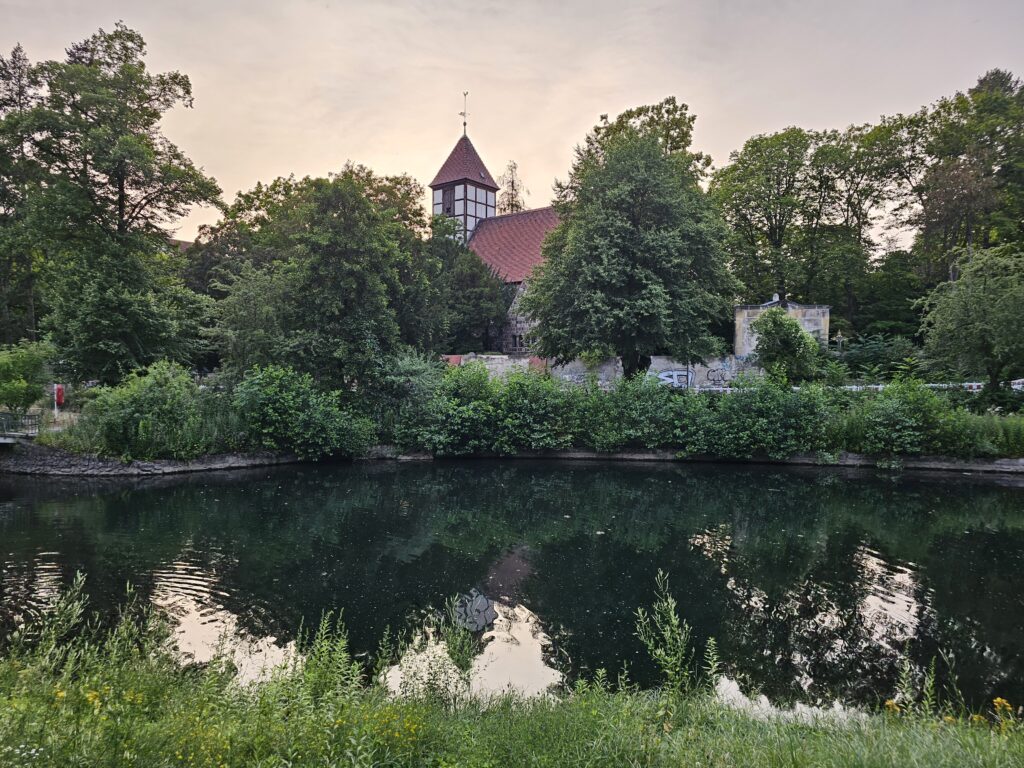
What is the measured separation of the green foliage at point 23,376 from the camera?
16.2m

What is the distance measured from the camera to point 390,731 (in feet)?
12.4

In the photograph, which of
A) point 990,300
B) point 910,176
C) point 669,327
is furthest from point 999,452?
point 910,176

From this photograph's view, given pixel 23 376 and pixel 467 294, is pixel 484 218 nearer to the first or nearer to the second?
pixel 467 294

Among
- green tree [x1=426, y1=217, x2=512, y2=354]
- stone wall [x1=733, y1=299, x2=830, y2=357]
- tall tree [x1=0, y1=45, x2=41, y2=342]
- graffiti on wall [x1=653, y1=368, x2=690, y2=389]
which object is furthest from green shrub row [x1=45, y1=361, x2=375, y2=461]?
stone wall [x1=733, y1=299, x2=830, y2=357]

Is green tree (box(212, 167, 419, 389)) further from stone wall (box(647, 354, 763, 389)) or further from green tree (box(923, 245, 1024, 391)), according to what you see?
green tree (box(923, 245, 1024, 391))

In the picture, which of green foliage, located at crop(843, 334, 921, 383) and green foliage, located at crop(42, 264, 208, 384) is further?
green foliage, located at crop(843, 334, 921, 383)

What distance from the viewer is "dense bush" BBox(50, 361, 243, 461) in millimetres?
16578

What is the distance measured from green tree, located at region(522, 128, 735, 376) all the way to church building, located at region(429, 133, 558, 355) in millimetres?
16762

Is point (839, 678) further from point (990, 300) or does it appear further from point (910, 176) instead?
point (910, 176)

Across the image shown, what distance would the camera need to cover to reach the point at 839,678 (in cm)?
611

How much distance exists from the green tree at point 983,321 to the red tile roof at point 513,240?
24.0 metres

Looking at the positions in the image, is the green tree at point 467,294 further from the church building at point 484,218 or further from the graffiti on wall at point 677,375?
the graffiti on wall at point 677,375

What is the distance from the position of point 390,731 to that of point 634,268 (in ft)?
63.0

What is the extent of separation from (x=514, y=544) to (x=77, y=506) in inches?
366
